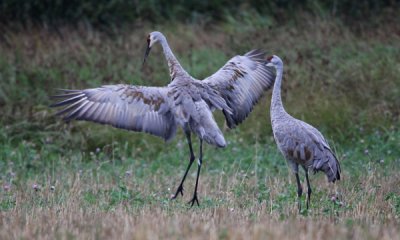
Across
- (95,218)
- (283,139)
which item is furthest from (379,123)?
(95,218)

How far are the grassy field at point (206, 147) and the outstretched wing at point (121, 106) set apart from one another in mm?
715

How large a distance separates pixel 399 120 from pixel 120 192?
508 centimetres

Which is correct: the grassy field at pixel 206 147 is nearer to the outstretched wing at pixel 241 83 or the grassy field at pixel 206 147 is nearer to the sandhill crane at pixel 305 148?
the sandhill crane at pixel 305 148

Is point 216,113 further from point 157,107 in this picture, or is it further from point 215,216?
point 215,216

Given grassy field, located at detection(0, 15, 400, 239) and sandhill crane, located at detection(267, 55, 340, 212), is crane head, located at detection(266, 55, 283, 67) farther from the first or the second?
grassy field, located at detection(0, 15, 400, 239)

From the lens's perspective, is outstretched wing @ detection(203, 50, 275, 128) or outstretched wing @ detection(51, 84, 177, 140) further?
outstretched wing @ detection(203, 50, 275, 128)

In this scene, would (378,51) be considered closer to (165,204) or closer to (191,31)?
(191,31)

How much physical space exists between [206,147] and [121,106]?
340 centimetres

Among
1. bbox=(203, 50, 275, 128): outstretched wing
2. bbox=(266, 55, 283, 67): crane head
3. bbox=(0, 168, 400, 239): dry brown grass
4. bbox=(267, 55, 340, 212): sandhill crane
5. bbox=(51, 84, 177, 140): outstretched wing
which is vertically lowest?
bbox=(0, 168, 400, 239): dry brown grass

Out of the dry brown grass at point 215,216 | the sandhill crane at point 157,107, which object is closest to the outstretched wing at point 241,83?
the sandhill crane at point 157,107

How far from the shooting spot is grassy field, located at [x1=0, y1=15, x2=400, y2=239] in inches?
255

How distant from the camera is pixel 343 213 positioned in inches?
276

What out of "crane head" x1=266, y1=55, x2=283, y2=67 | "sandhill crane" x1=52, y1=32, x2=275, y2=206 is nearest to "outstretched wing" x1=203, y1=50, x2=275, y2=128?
"sandhill crane" x1=52, y1=32, x2=275, y2=206

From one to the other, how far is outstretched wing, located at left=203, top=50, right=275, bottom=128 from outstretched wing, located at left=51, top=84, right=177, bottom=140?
2.64ft
